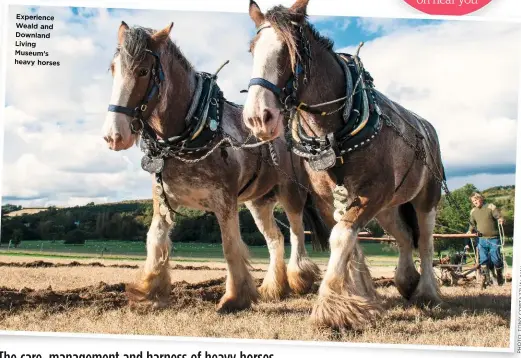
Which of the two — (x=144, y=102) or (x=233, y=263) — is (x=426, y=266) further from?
(x=144, y=102)

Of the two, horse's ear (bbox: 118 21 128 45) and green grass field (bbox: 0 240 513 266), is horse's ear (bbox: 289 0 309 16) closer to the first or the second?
horse's ear (bbox: 118 21 128 45)

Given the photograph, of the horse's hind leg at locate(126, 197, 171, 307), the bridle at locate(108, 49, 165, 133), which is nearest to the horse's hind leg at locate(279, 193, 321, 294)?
the horse's hind leg at locate(126, 197, 171, 307)

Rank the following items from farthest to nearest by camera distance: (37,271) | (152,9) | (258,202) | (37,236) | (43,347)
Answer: (37,236) → (37,271) → (258,202) → (152,9) → (43,347)

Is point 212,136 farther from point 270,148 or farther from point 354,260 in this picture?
point 354,260

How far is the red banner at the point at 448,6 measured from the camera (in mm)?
5543

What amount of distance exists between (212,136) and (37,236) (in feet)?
14.3

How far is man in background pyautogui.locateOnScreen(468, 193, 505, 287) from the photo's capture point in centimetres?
751

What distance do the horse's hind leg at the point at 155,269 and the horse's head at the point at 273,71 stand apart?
1.94m

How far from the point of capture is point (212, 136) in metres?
5.64

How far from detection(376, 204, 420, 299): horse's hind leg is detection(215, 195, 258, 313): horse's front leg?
67.8 inches

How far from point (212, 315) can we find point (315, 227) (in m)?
2.14

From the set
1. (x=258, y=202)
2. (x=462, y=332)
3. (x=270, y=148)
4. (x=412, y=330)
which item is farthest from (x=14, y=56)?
(x=462, y=332)

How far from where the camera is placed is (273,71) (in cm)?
445

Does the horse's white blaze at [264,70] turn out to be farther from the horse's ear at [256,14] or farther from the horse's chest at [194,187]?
the horse's chest at [194,187]
